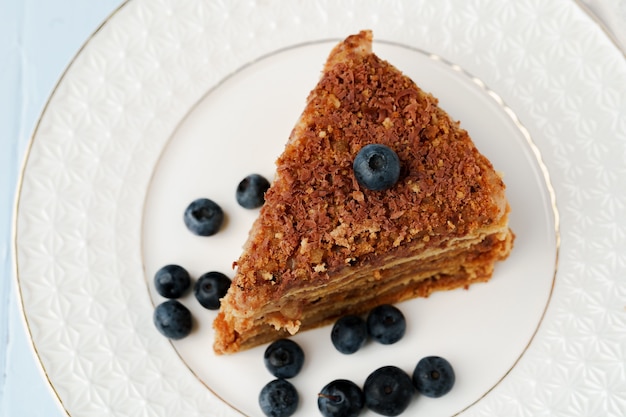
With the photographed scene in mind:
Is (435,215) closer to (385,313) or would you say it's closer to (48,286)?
(385,313)

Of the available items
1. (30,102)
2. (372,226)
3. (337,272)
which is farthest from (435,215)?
(30,102)

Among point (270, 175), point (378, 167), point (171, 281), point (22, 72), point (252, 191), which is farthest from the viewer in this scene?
point (22, 72)

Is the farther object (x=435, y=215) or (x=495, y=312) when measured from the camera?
(x=495, y=312)

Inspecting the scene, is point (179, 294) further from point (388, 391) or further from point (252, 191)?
point (388, 391)

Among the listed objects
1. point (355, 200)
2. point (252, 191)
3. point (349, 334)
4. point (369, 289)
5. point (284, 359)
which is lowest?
point (284, 359)

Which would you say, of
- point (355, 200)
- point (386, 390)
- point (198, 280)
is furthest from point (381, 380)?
point (198, 280)

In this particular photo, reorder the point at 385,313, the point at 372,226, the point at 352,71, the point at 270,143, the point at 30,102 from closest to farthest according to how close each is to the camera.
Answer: the point at 372,226, the point at 352,71, the point at 385,313, the point at 270,143, the point at 30,102

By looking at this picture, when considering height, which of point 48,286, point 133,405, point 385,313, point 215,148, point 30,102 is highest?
point 30,102
